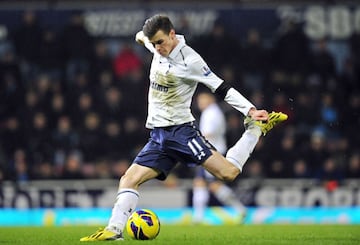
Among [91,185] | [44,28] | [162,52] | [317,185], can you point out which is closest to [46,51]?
[44,28]

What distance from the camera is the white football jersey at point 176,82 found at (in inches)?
359

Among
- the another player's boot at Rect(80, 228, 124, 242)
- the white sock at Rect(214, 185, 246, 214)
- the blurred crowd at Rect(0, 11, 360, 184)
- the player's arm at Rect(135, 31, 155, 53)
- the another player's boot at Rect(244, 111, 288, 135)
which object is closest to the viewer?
the another player's boot at Rect(80, 228, 124, 242)

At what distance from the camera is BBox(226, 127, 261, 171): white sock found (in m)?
9.39

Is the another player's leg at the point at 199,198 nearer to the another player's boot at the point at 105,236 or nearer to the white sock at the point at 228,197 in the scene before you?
the white sock at the point at 228,197

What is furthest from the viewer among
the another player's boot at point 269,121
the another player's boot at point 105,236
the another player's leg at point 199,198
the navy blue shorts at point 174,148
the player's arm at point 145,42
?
the another player's leg at point 199,198

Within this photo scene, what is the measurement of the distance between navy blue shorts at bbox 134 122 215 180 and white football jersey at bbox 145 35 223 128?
88 mm

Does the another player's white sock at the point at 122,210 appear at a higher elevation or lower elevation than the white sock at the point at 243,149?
lower

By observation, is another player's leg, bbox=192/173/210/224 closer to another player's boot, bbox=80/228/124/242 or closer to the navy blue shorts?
the navy blue shorts

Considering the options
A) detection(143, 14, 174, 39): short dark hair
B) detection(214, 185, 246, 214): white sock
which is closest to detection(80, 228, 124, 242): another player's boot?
detection(143, 14, 174, 39): short dark hair

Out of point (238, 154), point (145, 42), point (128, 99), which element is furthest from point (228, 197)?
point (238, 154)

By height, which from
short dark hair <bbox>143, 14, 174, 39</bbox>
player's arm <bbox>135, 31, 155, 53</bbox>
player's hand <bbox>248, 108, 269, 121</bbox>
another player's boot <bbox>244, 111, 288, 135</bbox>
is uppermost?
short dark hair <bbox>143, 14, 174, 39</bbox>

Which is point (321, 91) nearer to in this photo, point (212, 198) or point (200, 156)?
point (212, 198)

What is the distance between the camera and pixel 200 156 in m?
9.20

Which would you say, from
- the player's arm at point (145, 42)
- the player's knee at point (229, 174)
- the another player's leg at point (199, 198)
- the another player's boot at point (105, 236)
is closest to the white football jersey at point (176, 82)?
the player's arm at point (145, 42)
